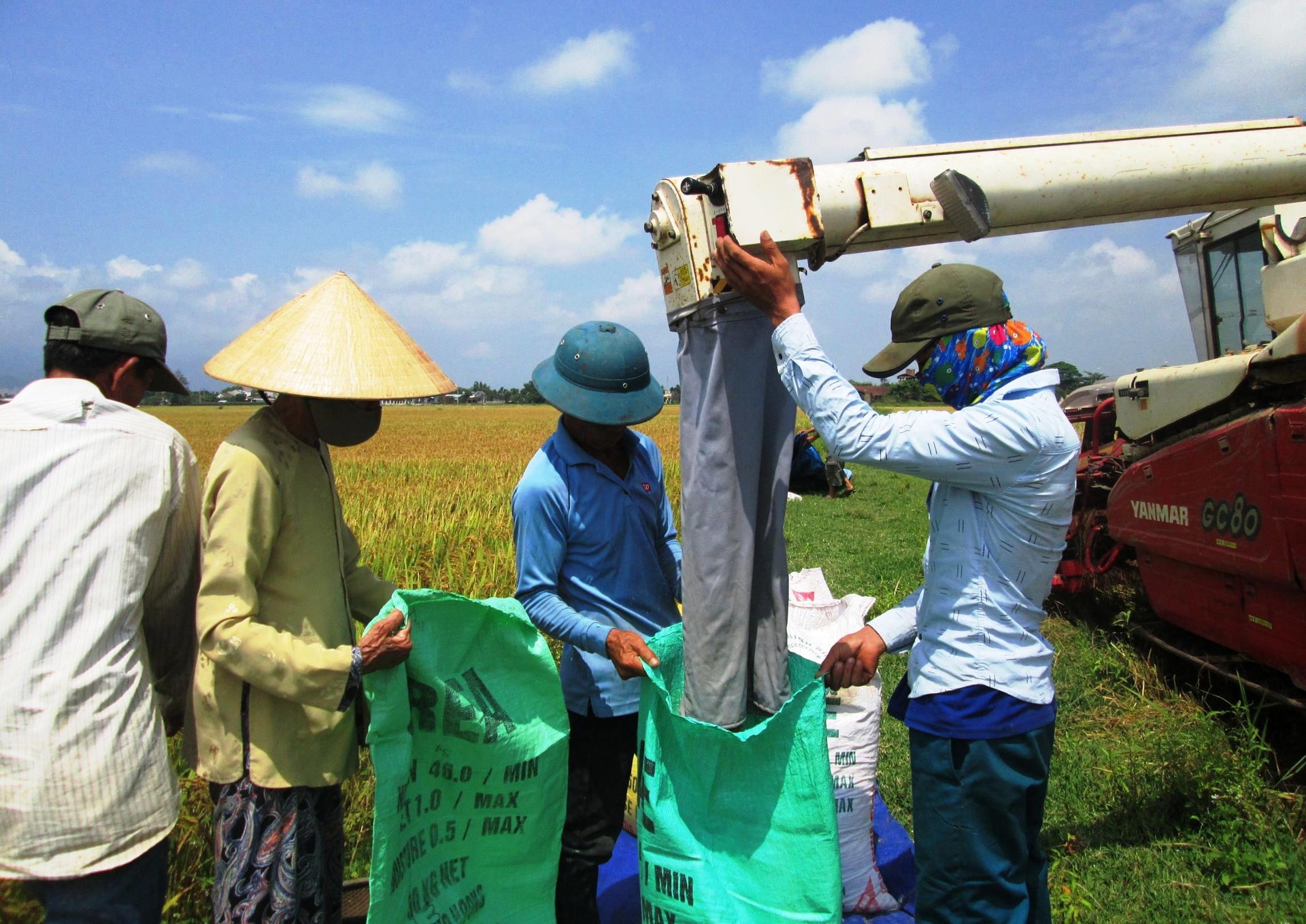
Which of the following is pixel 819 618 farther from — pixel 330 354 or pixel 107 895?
pixel 107 895

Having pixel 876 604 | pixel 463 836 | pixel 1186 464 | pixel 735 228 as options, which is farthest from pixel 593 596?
pixel 876 604

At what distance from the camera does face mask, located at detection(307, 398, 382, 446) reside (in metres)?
1.93

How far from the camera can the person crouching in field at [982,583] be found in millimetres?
1778

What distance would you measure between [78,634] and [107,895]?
51 cm

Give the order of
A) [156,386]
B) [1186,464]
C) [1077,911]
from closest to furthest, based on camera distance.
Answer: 1. [156,386]
2. [1077,911]
3. [1186,464]

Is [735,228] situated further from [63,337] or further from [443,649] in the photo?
[63,337]

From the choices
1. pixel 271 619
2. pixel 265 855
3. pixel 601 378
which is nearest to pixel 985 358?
pixel 601 378

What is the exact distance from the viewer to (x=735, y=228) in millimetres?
1599

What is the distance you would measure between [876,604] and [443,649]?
15.8ft

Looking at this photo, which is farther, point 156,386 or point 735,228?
point 156,386

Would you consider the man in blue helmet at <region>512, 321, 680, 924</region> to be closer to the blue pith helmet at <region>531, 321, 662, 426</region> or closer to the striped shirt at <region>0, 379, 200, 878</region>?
the blue pith helmet at <region>531, 321, 662, 426</region>

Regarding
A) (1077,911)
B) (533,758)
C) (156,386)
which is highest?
(156,386)

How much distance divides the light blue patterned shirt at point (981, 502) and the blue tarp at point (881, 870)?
120 centimetres

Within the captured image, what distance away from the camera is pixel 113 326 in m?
1.89
